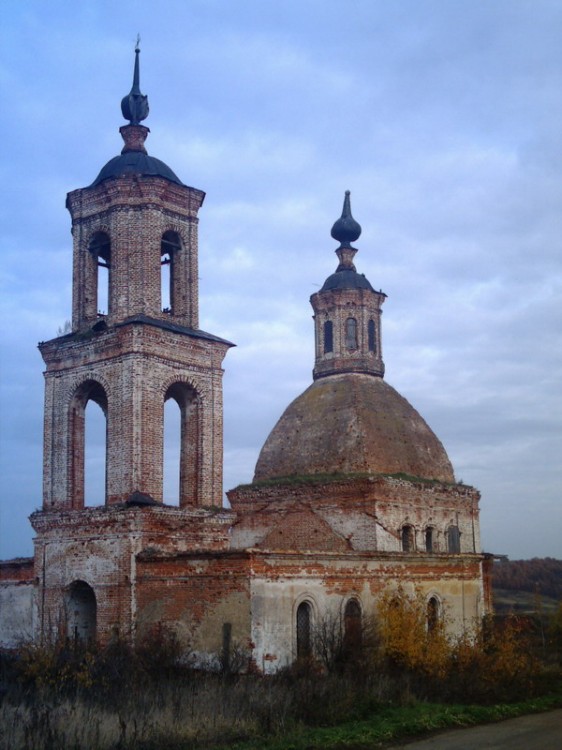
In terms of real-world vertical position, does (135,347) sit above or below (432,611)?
above

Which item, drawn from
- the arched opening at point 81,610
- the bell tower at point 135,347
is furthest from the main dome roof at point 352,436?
the arched opening at point 81,610

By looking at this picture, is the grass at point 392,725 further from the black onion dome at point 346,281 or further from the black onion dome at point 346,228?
the black onion dome at point 346,228

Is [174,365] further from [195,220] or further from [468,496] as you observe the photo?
[468,496]

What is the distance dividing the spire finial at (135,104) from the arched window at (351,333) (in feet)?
27.8

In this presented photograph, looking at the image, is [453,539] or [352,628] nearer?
[352,628]

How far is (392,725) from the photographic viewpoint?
516 inches

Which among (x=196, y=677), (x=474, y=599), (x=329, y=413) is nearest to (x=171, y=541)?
(x=196, y=677)

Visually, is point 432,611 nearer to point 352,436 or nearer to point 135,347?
point 352,436

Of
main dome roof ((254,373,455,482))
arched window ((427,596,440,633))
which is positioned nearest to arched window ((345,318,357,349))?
main dome roof ((254,373,455,482))

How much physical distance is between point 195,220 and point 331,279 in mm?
7261

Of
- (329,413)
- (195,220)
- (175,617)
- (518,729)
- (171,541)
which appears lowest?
(518,729)

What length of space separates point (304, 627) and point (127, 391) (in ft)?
18.5

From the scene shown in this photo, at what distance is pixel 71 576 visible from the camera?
59.4 feet

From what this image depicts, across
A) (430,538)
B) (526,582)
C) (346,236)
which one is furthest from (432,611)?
(526,582)
